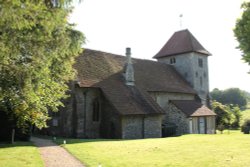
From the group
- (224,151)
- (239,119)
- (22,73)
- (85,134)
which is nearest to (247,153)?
(224,151)

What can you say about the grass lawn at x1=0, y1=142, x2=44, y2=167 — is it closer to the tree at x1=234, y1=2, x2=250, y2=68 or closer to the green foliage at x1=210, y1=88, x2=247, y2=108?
the tree at x1=234, y1=2, x2=250, y2=68

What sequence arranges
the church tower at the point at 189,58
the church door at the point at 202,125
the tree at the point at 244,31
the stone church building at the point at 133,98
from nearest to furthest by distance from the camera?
the tree at the point at 244,31, the stone church building at the point at 133,98, the church door at the point at 202,125, the church tower at the point at 189,58

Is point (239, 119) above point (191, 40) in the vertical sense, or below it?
below

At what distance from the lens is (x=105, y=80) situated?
100.0ft

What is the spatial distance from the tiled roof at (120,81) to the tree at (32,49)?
989cm

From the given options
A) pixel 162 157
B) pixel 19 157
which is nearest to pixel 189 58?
pixel 162 157

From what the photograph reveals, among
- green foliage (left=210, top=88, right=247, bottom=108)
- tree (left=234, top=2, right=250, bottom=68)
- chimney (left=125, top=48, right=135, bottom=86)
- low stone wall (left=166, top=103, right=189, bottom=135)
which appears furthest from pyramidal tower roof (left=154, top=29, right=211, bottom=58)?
green foliage (left=210, top=88, right=247, bottom=108)

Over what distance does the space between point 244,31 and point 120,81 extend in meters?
17.3

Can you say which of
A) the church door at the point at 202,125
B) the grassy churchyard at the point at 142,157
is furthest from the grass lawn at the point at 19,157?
the church door at the point at 202,125

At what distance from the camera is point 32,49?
40.9 ft

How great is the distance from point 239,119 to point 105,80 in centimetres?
3925

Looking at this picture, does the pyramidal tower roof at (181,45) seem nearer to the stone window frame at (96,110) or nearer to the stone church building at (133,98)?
the stone church building at (133,98)

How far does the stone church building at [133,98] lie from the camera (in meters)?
27.6

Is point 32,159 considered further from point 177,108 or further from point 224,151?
point 177,108
